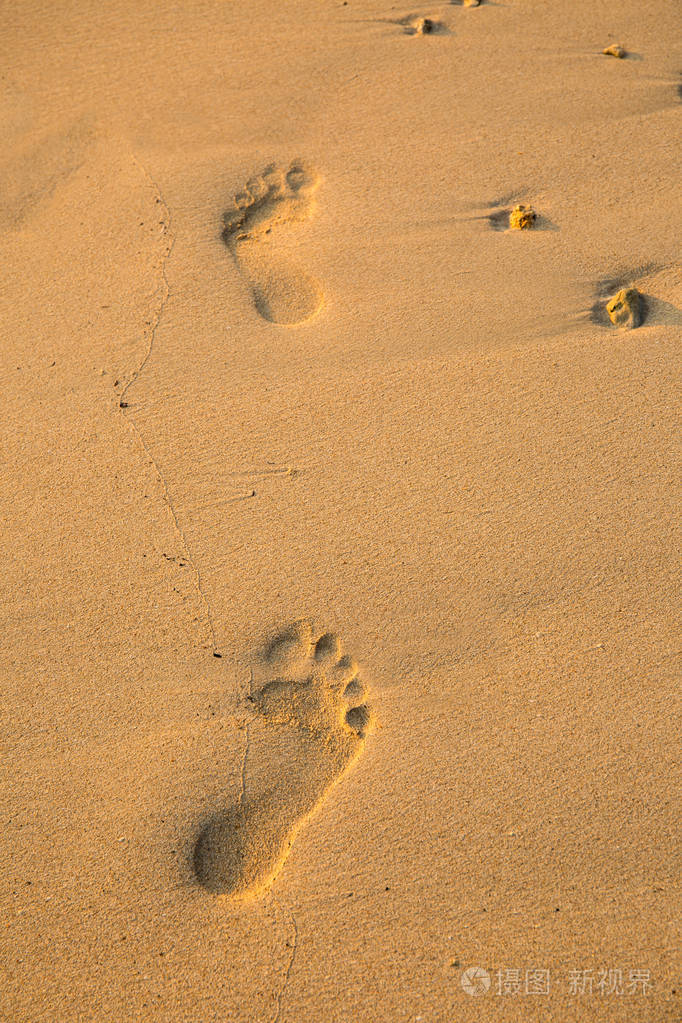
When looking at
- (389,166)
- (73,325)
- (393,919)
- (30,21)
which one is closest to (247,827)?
(393,919)

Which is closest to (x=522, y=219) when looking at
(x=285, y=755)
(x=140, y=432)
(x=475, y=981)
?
(x=140, y=432)

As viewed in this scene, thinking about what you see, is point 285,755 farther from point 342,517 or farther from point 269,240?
point 269,240

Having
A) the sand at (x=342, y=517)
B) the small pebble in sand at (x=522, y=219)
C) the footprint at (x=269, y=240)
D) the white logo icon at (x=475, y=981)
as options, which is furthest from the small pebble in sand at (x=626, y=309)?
the white logo icon at (x=475, y=981)

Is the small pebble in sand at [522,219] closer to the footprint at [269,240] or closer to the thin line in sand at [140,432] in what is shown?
the footprint at [269,240]

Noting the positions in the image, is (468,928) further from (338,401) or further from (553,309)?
(553,309)

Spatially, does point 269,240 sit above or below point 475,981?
above

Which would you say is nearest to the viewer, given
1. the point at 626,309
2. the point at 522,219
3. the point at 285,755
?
the point at 285,755
